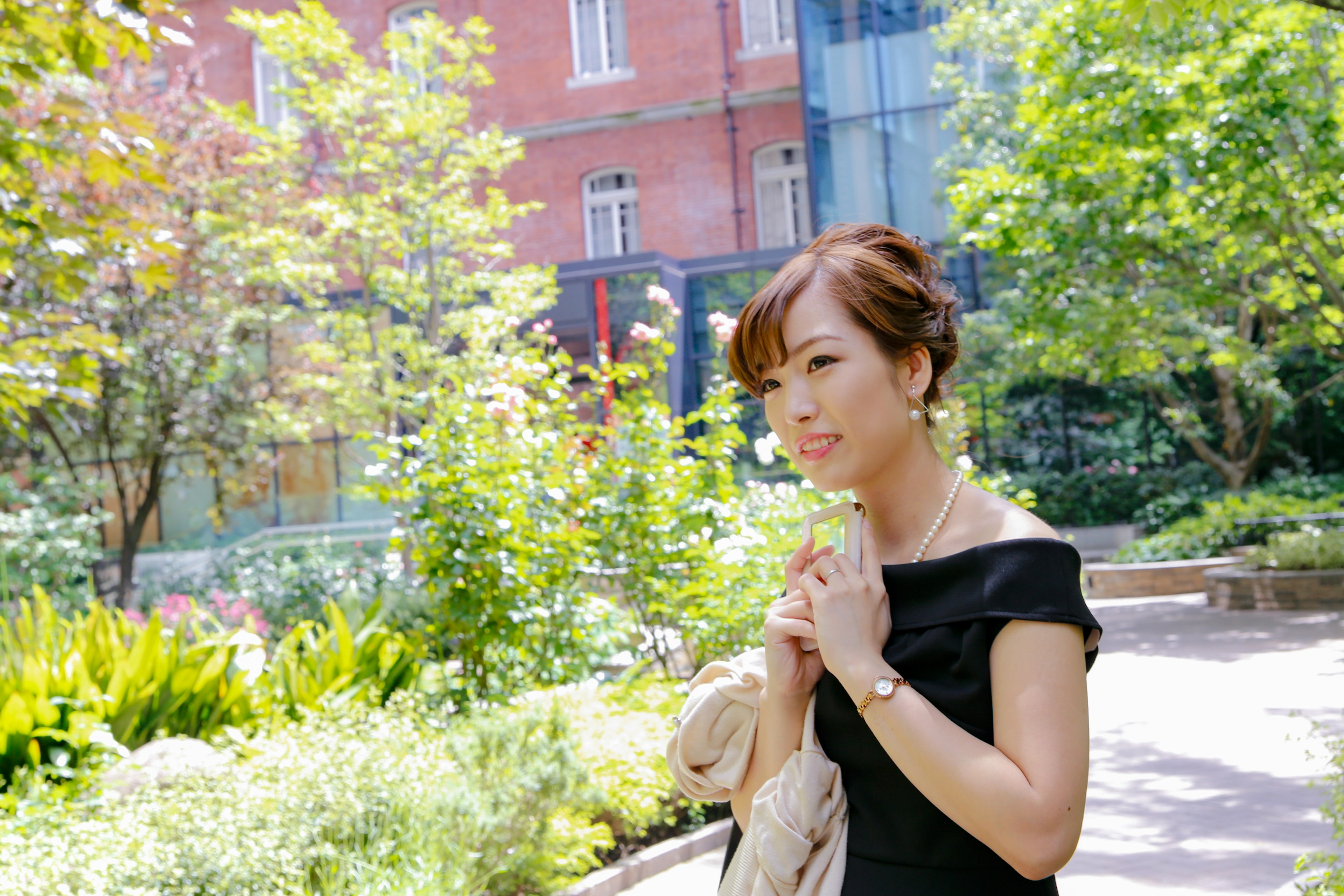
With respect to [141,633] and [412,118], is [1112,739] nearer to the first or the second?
[141,633]

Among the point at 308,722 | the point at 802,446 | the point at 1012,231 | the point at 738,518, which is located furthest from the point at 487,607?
the point at 1012,231

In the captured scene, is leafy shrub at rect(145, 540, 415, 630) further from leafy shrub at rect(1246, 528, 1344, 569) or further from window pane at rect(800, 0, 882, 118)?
window pane at rect(800, 0, 882, 118)

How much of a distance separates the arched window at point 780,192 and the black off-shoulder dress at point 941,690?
67.1ft

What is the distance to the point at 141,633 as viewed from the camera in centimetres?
634

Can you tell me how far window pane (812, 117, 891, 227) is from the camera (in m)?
19.4

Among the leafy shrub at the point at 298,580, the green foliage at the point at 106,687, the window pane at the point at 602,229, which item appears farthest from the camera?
the window pane at the point at 602,229

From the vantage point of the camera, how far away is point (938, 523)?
1.62m

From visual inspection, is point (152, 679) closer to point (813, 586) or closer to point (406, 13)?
point (813, 586)

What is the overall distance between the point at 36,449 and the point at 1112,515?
18.5 m

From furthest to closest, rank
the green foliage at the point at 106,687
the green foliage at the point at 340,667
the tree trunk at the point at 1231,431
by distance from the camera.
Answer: the tree trunk at the point at 1231,431 < the green foliage at the point at 340,667 < the green foliage at the point at 106,687

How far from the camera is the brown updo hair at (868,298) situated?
1591mm

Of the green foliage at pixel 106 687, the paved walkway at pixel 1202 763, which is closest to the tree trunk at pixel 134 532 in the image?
the green foliage at pixel 106 687

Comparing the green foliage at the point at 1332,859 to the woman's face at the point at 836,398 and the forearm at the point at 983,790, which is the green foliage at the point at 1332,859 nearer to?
the forearm at the point at 983,790

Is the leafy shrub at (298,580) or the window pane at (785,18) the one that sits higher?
the window pane at (785,18)
